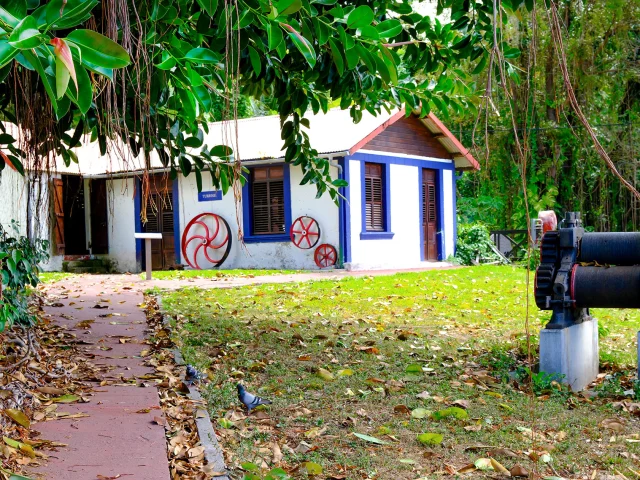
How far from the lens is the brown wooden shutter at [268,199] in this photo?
1922cm

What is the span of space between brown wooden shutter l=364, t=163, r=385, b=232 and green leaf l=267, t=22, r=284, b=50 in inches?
626

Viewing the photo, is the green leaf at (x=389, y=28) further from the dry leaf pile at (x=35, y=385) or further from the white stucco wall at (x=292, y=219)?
the white stucco wall at (x=292, y=219)

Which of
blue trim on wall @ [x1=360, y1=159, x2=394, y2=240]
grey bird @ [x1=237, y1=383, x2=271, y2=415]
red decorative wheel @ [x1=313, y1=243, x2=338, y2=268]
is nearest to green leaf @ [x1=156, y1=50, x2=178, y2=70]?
grey bird @ [x1=237, y1=383, x2=271, y2=415]

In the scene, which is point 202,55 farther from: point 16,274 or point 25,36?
point 16,274

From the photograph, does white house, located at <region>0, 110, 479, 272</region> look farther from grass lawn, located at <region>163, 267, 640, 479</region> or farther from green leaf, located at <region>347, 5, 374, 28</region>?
green leaf, located at <region>347, 5, 374, 28</region>

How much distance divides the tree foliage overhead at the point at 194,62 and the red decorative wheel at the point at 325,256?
9968mm

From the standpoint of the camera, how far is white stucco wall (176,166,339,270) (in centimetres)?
1848

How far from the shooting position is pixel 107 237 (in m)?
21.7

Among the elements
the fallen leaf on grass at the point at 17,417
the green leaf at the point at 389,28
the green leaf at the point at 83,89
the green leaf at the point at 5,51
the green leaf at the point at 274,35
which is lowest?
the fallen leaf on grass at the point at 17,417

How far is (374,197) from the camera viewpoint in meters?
19.7

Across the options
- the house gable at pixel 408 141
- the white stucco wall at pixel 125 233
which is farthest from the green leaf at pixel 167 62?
the white stucco wall at pixel 125 233

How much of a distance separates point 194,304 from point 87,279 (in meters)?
6.63

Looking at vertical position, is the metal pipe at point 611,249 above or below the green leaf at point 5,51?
below

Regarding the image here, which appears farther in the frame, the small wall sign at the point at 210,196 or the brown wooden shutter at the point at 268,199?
the small wall sign at the point at 210,196
